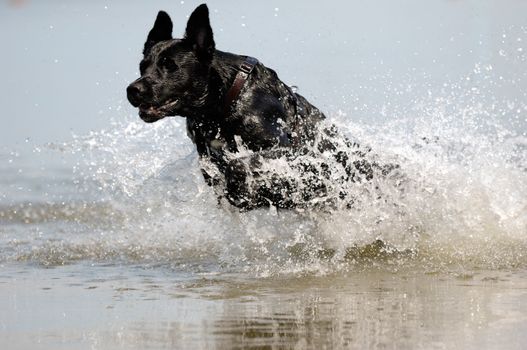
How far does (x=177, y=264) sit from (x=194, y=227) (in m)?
1.17

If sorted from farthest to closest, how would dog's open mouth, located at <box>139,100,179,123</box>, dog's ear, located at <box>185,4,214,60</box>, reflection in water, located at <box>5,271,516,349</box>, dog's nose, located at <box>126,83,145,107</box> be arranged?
dog's ear, located at <box>185,4,214,60</box> < dog's open mouth, located at <box>139,100,179,123</box> < dog's nose, located at <box>126,83,145,107</box> < reflection in water, located at <box>5,271,516,349</box>

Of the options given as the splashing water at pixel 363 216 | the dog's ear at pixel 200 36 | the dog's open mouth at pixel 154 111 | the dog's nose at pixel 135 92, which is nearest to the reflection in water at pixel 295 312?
the splashing water at pixel 363 216

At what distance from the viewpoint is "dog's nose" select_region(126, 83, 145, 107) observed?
6.91m

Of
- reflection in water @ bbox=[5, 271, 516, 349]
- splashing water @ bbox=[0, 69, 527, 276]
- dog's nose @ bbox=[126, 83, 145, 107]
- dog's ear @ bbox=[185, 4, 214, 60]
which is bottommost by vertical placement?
reflection in water @ bbox=[5, 271, 516, 349]

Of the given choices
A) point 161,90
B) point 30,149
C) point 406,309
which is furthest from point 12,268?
point 30,149

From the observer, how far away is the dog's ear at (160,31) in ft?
23.8

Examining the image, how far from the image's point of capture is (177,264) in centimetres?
755

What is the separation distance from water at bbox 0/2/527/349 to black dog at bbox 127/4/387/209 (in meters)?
0.20

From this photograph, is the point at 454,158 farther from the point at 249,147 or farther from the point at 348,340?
the point at 348,340

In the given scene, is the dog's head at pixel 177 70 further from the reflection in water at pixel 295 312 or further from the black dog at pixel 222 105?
the reflection in water at pixel 295 312

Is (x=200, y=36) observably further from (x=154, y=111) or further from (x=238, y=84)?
(x=154, y=111)

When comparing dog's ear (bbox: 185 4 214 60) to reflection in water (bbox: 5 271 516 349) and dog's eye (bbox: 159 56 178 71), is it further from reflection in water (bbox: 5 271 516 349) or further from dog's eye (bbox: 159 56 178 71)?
reflection in water (bbox: 5 271 516 349)

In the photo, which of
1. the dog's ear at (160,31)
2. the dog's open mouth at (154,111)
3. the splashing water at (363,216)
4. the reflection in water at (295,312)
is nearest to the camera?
the reflection in water at (295,312)

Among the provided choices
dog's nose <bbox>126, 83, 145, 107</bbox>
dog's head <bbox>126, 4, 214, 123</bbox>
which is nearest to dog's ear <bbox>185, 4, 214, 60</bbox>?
dog's head <bbox>126, 4, 214, 123</bbox>
